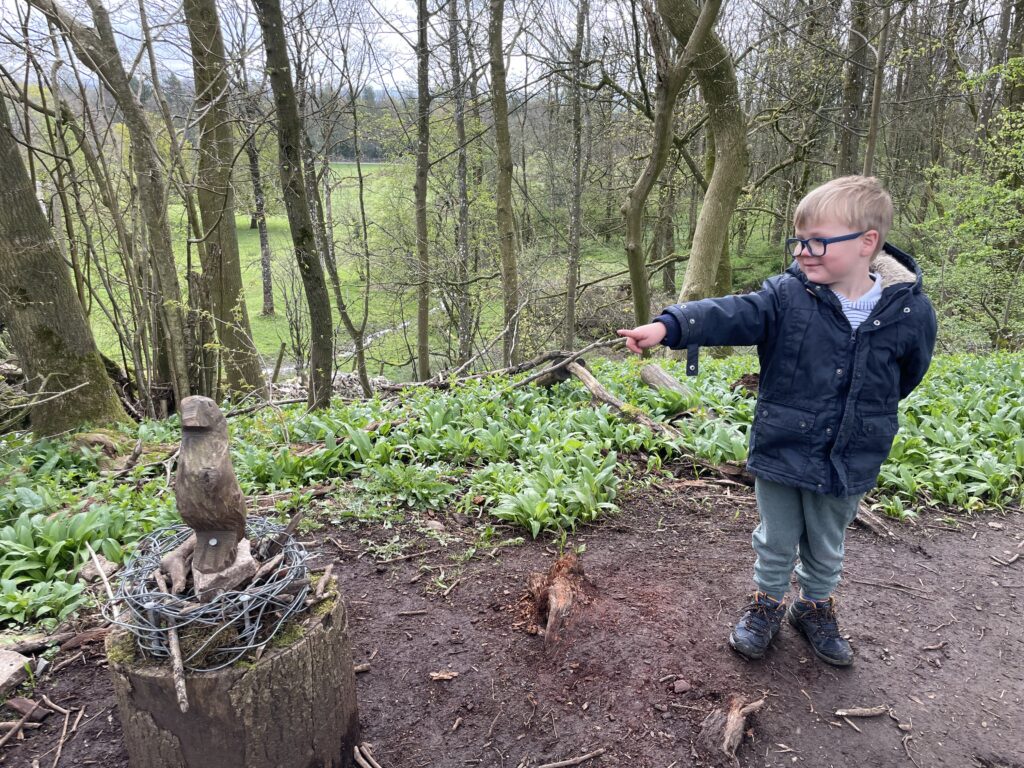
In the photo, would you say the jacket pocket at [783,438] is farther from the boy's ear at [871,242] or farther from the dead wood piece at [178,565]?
the dead wood piece at [178,565]

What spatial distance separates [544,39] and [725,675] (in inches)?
539

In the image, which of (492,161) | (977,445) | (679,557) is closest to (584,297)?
(492,161)

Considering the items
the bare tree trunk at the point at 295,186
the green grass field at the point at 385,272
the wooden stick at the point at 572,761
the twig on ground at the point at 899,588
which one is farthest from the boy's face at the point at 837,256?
the green grass field at the point at 385,272

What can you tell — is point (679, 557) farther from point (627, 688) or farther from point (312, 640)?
point (312, 640)

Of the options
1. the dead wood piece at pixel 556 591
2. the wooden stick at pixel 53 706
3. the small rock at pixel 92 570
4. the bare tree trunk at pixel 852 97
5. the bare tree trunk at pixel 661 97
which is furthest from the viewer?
the bare tree trunk at pixel 852 97

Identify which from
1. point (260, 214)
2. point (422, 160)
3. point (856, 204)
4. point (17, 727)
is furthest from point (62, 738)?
point (422, 160)

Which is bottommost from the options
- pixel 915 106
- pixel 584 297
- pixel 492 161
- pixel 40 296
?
pixel 584 297

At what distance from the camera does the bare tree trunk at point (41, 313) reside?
5.53 metres

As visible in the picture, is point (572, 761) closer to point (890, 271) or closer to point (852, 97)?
point (890, 271)

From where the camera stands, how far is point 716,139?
33.9ft

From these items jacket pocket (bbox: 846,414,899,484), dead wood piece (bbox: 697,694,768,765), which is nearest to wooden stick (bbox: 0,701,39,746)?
dead wood piece (bbox: 697,694,768,765)

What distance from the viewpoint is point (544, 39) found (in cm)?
1327

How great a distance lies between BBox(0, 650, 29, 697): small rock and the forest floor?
11 centimetres

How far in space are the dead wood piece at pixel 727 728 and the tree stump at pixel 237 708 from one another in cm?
141
